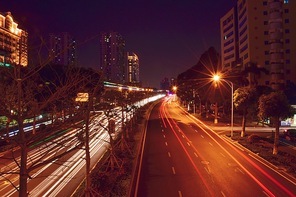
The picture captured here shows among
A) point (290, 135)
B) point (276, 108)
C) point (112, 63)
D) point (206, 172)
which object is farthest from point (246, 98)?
point (112, 63)

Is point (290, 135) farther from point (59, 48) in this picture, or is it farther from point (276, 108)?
point (59, 48)

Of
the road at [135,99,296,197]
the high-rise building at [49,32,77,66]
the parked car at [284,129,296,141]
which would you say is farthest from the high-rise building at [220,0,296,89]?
the high-rise building at [49,32,77,66]

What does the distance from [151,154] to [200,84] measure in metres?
41.6

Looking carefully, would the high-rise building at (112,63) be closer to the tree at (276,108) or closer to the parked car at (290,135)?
the tree at (276,108)

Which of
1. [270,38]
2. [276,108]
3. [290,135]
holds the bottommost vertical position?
[290,135]

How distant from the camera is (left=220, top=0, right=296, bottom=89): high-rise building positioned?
69875mm

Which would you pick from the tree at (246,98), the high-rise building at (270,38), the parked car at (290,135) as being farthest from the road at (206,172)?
the high-rise building at (270,38)

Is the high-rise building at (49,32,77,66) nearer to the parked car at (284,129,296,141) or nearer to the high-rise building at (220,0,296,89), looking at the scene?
the parked car at (284,129,296,141)

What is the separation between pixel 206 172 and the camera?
22.4 meters

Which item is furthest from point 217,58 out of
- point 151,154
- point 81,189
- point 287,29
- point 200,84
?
point 81,189

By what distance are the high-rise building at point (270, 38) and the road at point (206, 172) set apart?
39256 mm

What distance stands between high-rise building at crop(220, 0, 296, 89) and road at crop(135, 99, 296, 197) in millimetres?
39256

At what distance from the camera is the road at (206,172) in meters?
18.5

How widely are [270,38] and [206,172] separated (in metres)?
57.8
